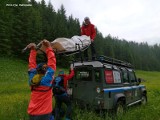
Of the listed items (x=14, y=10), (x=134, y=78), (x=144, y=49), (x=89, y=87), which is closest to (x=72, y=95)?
(x=89, y=87)

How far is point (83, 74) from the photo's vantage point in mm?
9461

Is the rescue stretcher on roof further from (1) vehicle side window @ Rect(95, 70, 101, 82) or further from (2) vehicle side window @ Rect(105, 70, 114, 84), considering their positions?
(2) vehicle side window @ Rect(105, 70, 114, 84)

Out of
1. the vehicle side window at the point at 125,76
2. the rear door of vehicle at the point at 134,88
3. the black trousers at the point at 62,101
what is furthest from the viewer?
the rear door of vehicle at the point at 134,88

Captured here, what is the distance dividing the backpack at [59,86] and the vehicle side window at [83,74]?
3.68 ft

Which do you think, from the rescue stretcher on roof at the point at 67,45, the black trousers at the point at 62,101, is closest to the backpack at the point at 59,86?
the black trousers at the point at 62,101

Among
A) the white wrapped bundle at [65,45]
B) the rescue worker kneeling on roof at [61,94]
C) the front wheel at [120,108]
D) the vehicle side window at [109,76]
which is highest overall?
the white wrapped bundle at [65,45]

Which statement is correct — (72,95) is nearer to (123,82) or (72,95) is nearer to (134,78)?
(123,82)

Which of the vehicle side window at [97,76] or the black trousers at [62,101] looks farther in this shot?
the vehicle side window at [97,76]

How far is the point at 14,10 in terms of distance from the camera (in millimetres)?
61281

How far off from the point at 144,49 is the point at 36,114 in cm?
17548

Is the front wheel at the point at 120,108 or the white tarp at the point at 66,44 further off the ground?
the white tarp at the point at 66,44

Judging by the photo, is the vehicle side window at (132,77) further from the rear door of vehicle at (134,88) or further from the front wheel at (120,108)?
the front wheel at (120,108)

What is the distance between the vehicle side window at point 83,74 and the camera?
363 inches

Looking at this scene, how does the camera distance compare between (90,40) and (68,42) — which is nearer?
(68,42)
